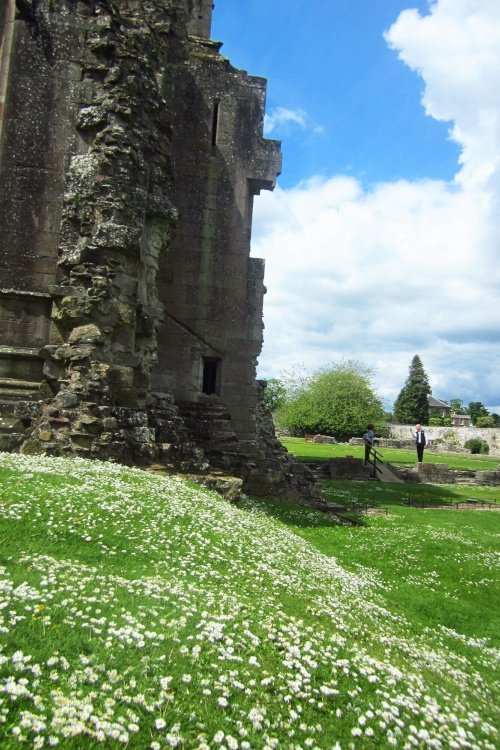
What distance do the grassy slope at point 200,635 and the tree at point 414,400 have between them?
112473 mm

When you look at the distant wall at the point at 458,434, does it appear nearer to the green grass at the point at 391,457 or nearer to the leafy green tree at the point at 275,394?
the leafy green tree at the point at 275,394

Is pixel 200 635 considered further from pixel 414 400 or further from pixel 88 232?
pixel 414 400

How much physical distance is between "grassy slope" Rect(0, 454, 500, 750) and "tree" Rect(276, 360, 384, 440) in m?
67.6

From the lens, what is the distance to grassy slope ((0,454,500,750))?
4289 millimetres

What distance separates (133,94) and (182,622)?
13603 millimetres

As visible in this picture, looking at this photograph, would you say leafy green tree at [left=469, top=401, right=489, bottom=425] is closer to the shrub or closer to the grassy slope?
the shrub

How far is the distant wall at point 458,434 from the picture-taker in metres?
87.2

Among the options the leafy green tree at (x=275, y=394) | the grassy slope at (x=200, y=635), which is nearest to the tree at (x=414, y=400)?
the leafy green tree at (x=275, y=394)

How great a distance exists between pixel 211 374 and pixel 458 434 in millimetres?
84277

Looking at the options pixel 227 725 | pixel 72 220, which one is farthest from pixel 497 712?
pixel 72 220

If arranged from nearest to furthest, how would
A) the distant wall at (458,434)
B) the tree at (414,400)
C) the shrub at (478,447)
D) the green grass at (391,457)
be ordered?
the green grass at (391,457), the shrub at (478,447), the distant wall at (458,434), the tree at (414,400)

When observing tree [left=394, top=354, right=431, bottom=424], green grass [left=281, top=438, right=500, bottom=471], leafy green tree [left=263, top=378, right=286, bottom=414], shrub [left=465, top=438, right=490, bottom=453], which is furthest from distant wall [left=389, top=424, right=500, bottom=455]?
green grass [left=281, top=438, right=500, bottom=471]

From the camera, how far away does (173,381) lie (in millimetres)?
19219

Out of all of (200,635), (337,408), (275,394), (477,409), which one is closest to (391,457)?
(337,408)
